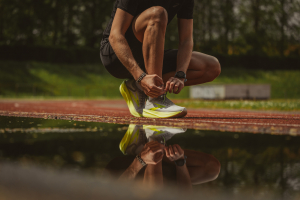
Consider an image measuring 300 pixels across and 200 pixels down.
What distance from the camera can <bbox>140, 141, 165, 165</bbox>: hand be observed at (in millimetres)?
1404

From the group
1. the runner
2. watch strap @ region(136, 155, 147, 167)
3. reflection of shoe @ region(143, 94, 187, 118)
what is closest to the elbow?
the runner

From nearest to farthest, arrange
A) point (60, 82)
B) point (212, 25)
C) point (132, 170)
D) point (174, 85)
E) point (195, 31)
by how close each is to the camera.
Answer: point (132, 170)
point (174, 85)
point (60, 82)
point (195, 31)
point (212, 25)

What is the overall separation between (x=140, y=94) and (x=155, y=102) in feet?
1.16

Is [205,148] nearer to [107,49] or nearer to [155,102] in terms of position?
[155,102]

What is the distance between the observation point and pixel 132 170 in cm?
121

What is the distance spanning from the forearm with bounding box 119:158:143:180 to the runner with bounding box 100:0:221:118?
178cm

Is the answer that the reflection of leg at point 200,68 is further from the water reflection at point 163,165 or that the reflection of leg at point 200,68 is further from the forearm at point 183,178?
the forearm at point 183,178

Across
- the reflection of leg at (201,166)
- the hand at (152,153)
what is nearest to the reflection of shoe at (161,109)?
the hand at (152,153)

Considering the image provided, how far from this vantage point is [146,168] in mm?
1250

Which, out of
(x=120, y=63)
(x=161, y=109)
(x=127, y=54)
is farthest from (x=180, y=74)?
(x=120, y=63)

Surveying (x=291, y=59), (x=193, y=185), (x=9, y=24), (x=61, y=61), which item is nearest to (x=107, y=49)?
(x=193, y=185)

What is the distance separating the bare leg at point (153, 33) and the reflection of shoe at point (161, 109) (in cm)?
33

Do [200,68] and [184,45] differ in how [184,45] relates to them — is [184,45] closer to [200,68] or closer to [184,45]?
[184,45]

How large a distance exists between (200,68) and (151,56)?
78 cm
